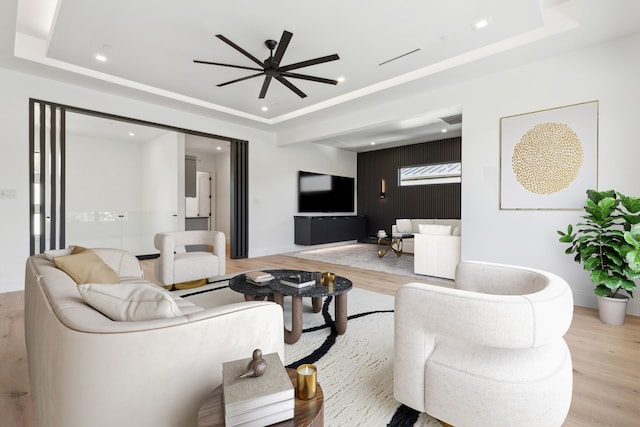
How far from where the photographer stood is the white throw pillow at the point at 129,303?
1031 millimetres

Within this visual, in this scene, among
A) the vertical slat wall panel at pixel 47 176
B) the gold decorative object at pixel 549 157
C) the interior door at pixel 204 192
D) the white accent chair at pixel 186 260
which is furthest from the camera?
the interior door at pixel 204 192

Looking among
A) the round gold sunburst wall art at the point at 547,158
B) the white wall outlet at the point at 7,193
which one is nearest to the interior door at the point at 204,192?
the white wall outlet at the point at 7,193

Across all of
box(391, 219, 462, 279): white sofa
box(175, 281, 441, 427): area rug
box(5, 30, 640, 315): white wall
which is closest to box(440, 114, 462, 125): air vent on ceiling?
box(5, 30, 640, 315): white wall

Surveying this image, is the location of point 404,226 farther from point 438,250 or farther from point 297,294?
point 297,294

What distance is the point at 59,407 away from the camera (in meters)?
0.83

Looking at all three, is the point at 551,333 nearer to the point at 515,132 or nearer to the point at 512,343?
the point at 512,343

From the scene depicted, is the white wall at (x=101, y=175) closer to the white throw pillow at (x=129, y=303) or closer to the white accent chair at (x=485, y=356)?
the white throw pillow at (x=129, y=303)

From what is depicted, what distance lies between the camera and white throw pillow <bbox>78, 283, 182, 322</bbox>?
103 centimetres

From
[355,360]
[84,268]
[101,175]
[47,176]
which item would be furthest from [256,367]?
[101,175]

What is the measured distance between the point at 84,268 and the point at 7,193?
9.93 feet

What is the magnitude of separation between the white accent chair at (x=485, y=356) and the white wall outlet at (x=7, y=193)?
4905 millimetres

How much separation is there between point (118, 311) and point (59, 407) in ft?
0.97

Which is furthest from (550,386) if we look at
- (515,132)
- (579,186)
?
(515,132)

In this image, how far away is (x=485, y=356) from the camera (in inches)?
51.5
